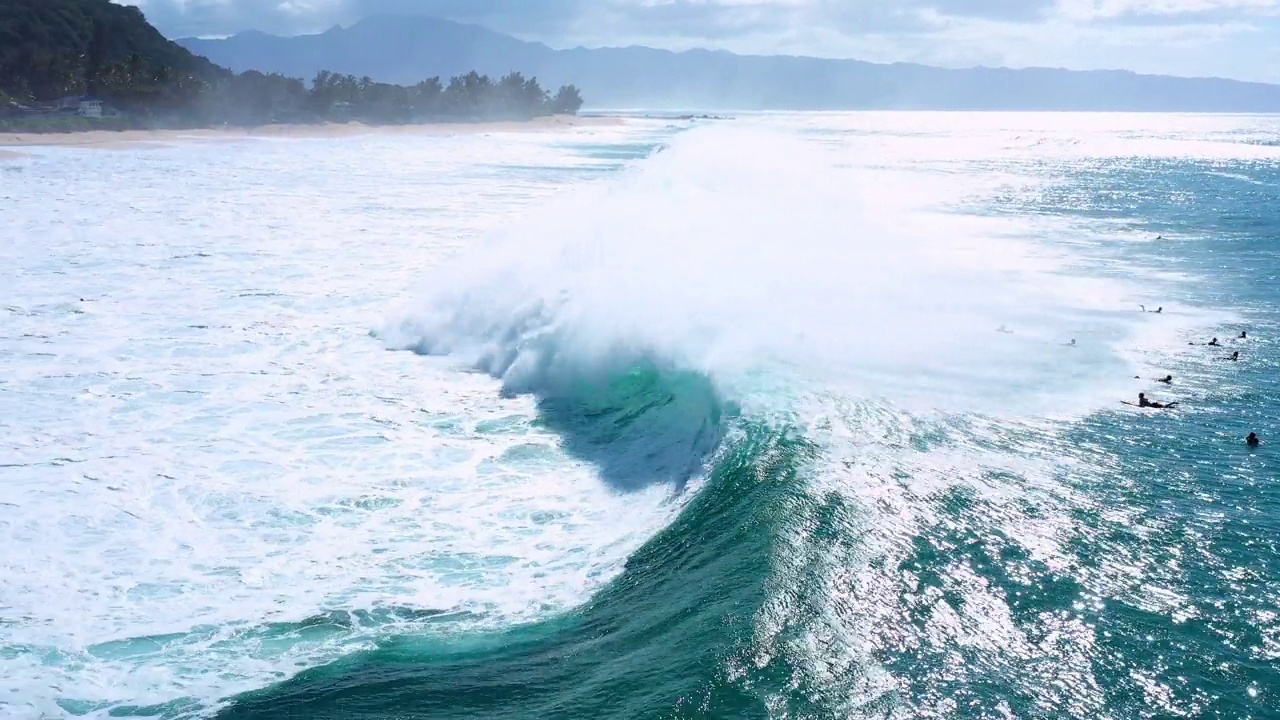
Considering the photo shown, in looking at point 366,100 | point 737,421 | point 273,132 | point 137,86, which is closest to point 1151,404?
point 737,421

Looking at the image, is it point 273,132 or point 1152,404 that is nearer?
point 1152,404

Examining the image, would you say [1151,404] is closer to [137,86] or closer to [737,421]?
[737,421]

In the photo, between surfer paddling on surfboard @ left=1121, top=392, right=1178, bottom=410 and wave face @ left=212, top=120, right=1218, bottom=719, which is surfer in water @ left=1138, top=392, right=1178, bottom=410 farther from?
wave face @ left=212, top=120, right=1218, bottom=719

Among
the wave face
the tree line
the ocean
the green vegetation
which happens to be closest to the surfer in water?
the ocean

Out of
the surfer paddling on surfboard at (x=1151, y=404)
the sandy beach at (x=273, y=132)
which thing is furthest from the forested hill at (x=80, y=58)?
the surfer paddling on surfboard at (x=1151, y=404)

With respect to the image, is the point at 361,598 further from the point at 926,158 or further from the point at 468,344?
the point at 926,158

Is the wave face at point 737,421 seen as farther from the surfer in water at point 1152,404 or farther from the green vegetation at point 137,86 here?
the green vegetation at point 137,86

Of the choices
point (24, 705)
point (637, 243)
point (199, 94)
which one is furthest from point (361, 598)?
point (199, 94)
